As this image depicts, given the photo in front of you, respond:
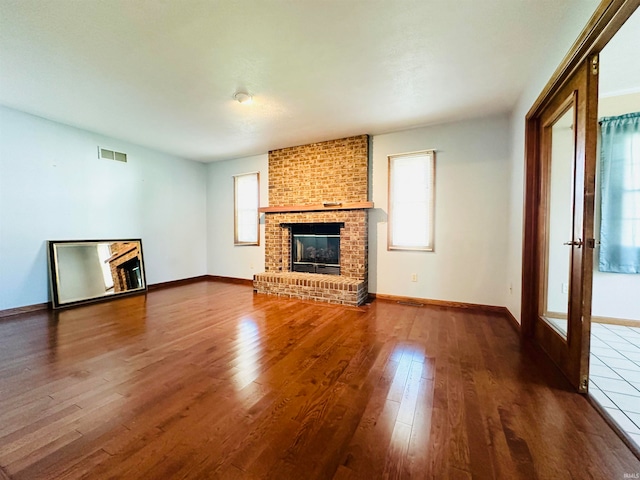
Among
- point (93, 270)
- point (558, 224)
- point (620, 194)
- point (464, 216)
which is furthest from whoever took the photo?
point (93, 270)

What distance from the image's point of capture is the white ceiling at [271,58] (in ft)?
5.95

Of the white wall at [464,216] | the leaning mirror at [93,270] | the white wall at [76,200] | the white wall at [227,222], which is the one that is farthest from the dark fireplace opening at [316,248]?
the leaning mirror at [93,270]

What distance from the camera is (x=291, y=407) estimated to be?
1605 millimetres

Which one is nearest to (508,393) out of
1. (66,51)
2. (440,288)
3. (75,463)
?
(440,288)

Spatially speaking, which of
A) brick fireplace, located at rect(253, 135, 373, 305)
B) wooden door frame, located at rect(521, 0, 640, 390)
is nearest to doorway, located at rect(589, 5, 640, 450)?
wooden door frame, located at rect(521, 0, 640, 390)

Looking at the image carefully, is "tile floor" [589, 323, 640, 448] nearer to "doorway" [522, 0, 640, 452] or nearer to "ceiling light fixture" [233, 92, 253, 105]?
"doorway" [522, 0, 640, 452]

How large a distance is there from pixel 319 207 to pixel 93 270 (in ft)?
12.3

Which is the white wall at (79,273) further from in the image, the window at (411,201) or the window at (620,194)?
the window at (620,194)

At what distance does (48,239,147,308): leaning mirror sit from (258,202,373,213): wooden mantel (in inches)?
95.9

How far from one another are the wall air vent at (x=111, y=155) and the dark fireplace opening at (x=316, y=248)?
315cm

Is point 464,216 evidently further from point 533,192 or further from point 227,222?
point 227,222

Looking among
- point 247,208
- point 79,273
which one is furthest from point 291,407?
point 247,208

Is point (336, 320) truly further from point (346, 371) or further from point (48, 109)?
point (48, 109)

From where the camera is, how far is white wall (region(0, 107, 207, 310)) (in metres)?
3.42
